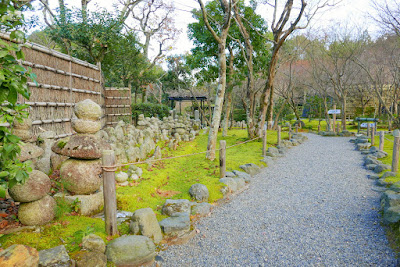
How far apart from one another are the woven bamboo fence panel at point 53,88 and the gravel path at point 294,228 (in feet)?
15.6

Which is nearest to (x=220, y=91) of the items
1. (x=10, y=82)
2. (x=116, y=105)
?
(x=10, y=82)

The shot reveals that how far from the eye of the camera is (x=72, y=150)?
13.5 ft

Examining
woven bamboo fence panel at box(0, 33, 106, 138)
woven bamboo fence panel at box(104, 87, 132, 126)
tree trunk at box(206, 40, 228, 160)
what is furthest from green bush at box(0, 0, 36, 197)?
woven bamboo fence panel at box(104, 87, 132, 126)

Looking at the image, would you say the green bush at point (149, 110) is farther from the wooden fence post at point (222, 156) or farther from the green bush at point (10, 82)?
the green bush at point (10, 82)

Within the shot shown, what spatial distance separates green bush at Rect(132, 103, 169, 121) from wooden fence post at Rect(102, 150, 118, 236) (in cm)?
1310

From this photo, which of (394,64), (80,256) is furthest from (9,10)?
(394,64)

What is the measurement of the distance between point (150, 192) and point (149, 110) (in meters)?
12.7

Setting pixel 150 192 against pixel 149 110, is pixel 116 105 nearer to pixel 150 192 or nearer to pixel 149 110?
pixel 149 110

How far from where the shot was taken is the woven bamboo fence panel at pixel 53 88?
21.2 feet

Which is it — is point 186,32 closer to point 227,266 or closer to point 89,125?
point 89,125

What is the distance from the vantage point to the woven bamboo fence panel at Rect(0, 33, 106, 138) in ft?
21.2

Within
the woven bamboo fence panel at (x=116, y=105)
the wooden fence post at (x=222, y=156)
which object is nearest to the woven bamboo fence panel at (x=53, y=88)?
the woven bamboo fence panel at (x=116, y=105)

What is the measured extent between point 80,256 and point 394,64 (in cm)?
1740

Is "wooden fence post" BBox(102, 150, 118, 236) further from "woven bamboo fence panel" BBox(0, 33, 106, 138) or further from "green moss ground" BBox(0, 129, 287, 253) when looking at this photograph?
"woven bamboo fence panel" BBox(0, 33, 106, 138)
